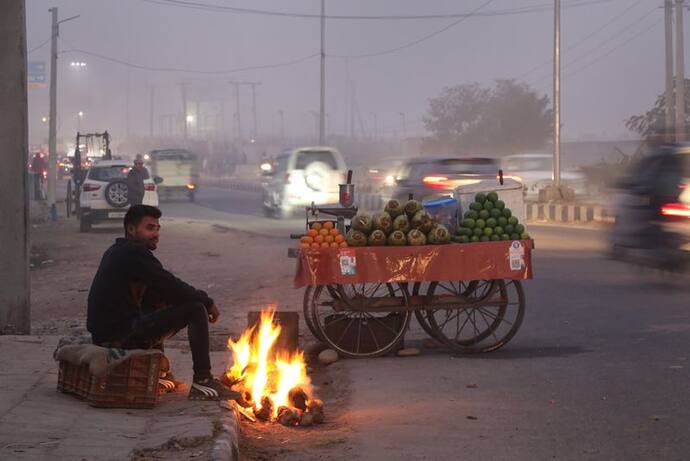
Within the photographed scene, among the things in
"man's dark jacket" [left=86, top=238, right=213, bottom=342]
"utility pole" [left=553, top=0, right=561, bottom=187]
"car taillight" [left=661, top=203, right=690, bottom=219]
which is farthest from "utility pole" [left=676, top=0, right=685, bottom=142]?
"man's dark jacket" [left=86, top=238, right=213, bottom=342]

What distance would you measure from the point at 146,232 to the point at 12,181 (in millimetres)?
3068

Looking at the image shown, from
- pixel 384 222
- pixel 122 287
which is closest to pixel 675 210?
pixel 384 222

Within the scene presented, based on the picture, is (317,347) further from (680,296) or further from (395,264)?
(680,296)

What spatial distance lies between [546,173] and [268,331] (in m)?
29.8

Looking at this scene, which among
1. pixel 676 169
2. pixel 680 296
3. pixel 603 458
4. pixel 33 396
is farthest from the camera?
pixel 676 169

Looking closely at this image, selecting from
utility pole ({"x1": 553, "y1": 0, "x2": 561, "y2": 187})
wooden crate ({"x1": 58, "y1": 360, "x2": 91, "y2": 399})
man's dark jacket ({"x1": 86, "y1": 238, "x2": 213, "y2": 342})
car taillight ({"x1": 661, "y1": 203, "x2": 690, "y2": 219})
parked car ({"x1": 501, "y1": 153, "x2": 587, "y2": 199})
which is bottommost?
wooden crate ({"x1": 58, "y1": 360, "x2": 91, "y2": 399})

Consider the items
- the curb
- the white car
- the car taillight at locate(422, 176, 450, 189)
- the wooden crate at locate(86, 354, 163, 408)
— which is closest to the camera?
the curb

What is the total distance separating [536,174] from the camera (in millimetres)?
38000

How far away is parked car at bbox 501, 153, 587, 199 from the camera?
37.0 meters

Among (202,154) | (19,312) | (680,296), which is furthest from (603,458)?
(202,154)

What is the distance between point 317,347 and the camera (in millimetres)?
10242

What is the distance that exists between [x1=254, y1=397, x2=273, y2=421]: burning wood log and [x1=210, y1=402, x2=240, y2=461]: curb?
→ 1.21 feet

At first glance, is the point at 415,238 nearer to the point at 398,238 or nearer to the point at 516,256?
the point at 398,238

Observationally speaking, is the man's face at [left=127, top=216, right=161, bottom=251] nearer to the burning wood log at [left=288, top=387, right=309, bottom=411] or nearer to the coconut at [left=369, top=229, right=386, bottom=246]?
the burning wood log at [left=288, top=387, right=309, bottom=411]
